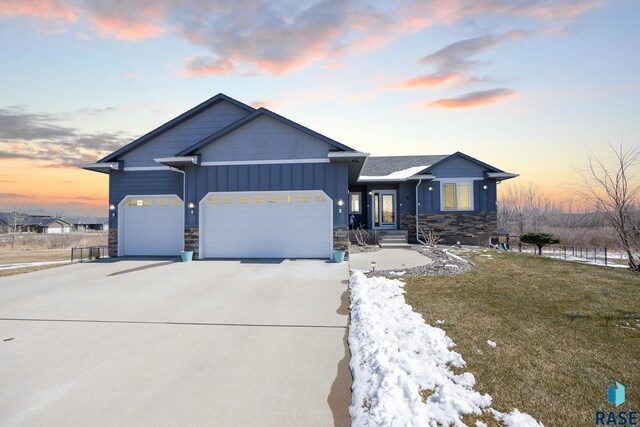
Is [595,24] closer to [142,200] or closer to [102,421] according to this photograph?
[102,421]

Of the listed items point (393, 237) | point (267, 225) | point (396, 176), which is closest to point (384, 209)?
point (393, 237)

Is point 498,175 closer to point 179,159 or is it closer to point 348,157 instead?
point 348,157

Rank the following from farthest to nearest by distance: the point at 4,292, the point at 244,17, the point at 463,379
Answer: the point at 244,17 → the point at 4,292 → the point at 463,379

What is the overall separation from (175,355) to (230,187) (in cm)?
982

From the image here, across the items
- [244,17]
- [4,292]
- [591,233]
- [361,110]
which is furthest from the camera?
[591,233]

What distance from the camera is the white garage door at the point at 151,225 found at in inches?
573

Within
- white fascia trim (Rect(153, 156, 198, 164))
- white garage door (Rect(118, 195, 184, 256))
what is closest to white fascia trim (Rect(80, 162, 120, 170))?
white garage door (Rect(118, 195, 184, 256))

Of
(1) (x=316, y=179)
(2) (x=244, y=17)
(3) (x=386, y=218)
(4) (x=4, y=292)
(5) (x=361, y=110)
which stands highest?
(2) (x=244, y=17)

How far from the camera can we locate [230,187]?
43.3 ft

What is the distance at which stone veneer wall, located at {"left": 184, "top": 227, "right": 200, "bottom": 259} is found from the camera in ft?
43.8

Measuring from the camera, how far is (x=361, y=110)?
52.7ft

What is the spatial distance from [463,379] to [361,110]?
48.3 ft

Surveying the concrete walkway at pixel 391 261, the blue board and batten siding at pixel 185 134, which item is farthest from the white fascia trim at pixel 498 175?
the blue board and batten siding at pixel 185 134

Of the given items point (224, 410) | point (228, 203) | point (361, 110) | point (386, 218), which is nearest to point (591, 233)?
point (386, 218)
